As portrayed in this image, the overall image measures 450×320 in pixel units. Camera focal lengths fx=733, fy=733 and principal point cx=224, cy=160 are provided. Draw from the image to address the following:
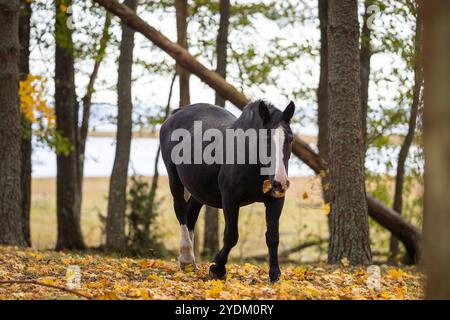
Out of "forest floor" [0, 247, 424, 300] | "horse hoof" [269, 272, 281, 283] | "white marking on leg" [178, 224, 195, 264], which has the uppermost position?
"white marking on leg" [178, 224, 195, 264]

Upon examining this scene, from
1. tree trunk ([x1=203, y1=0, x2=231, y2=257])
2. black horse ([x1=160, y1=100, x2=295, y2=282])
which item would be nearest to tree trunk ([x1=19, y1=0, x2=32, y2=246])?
tree trunk ([x1=203, y1=0, x2=231, y2=257])

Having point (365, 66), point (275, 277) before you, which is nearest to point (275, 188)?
point (275, 277)

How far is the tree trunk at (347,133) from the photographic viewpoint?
11.4 meters

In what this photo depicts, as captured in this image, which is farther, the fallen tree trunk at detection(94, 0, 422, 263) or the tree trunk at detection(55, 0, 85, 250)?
the tree trunk at detection(55, 0, 85, 250)

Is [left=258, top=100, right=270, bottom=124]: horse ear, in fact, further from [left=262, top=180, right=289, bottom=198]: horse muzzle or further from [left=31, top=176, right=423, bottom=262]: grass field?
[left=31, top=176, right=423, bottom=262]: grass field

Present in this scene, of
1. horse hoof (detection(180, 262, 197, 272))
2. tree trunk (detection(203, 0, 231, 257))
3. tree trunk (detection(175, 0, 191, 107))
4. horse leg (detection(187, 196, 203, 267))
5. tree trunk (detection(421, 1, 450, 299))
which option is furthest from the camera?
tree trunk (detection(203, 0, 231, 257))

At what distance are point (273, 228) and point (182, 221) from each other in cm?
220

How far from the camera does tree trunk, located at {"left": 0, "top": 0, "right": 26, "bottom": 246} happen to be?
14.2 metres

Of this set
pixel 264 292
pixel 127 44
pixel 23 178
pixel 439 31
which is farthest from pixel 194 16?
pixel 439 31

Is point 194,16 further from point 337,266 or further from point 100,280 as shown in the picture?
point 100,280

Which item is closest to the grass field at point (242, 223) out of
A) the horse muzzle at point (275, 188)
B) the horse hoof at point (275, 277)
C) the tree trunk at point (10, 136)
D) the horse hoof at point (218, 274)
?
the tree trunk at point (10, 136)

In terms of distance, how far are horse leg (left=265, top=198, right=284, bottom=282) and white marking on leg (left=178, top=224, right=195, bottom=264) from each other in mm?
1701

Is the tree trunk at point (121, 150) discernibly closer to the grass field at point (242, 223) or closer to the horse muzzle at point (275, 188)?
the grass field at point (242, 223)

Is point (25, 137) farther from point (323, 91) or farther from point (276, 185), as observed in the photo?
point (276, 185)
